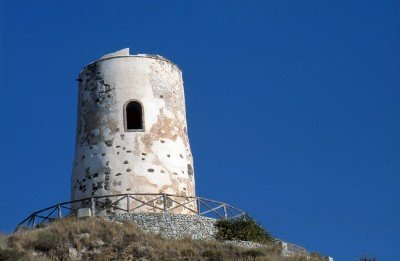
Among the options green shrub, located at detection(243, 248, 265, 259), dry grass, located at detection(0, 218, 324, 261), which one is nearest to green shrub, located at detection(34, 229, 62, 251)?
dry grass, located at detection(0, 218, 324, 261)

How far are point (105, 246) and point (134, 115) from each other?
8.57 meters

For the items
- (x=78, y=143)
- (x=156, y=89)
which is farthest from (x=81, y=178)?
(x=156, y=89)

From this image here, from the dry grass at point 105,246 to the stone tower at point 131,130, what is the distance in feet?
12.6

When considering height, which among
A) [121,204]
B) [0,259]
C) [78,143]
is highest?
[78,143]

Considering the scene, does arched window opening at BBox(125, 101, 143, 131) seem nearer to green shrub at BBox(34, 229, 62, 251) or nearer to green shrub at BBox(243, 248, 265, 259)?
green shrub at BBox(34, 229, 62, 251)

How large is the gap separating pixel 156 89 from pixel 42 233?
9334 mm

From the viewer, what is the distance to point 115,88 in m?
44.2

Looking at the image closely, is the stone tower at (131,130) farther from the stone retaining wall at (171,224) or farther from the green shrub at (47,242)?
the green shrub at (47,242)

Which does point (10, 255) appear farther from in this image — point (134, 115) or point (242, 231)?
point (134, 115)

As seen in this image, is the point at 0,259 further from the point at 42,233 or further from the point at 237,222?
the point at 237,222

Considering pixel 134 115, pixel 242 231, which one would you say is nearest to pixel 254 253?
pixel 242 231

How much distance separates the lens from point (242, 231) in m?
40.3

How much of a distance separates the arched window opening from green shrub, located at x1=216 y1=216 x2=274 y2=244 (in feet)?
18.8

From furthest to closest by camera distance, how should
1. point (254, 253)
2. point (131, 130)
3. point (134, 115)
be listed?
point (134, 115), point (131, 130), point (254, 253)
